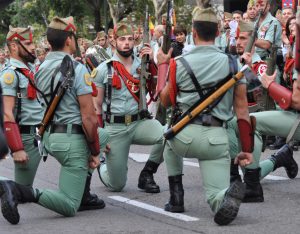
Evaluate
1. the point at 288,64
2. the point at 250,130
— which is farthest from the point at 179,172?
the point at 288,64

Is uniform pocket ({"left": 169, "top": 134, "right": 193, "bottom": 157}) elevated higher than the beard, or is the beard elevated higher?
the beard

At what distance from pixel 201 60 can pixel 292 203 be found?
1.99 metres

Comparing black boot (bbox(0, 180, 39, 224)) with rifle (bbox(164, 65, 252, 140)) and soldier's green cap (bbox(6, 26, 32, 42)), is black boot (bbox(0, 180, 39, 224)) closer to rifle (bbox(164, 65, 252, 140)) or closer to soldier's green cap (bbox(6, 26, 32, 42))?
rifle (bbox(164, 65, 252, 140))

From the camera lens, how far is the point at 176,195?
7652 millimetres

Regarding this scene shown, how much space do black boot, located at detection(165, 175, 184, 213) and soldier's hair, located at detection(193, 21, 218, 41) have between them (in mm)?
1335

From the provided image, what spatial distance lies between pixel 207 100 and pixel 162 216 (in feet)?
4.17

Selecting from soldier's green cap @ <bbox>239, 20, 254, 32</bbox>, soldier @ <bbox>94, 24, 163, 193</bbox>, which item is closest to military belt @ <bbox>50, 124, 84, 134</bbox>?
soldier @ <bbox>94, 24, 163, 193</bbox>

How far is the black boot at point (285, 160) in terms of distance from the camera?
29.7 feet

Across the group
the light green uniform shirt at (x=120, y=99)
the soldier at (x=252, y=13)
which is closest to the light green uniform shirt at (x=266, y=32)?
the soldier at (x=252, y=13)

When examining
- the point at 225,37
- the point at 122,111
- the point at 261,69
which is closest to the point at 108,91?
the point at 122,111

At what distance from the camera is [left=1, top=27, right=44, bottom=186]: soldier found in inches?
316

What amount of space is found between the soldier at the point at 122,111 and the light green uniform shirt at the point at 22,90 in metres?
0.82

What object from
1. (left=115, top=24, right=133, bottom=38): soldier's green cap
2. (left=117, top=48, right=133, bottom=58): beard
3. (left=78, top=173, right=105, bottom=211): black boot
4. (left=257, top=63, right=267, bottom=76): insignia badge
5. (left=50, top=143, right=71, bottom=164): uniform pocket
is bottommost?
(left=78, top=173, right=105, bottom=211): black boot

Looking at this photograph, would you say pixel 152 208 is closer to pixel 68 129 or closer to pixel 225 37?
pixel 68 129
